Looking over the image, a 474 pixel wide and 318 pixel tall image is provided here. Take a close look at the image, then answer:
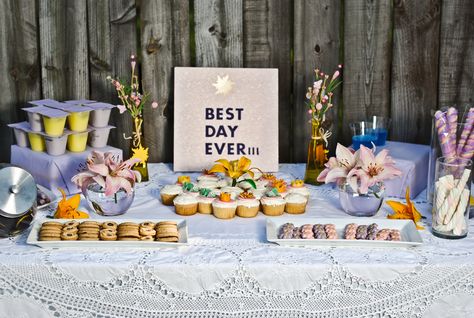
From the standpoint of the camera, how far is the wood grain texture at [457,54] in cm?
232

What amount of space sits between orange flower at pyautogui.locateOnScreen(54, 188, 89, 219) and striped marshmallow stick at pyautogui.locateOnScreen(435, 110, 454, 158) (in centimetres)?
96

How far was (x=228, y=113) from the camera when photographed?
234cm

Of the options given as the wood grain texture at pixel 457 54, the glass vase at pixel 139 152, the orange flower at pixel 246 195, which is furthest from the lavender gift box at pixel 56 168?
the wood grain texture at pixel 457 54

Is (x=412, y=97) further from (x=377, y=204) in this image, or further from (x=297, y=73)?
(x=377, y=204)

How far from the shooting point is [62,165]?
2109 millimetres

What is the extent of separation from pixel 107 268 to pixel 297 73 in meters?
1.05

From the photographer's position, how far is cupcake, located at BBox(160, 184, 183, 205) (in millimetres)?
2025

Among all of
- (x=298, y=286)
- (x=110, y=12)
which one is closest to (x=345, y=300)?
(x=298, y=286)

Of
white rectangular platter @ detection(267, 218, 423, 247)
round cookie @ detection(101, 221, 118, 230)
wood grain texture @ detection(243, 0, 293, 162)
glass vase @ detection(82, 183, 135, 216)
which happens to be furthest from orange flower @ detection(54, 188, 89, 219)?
wood grain texture @ detection(243, 0, 293, 162)

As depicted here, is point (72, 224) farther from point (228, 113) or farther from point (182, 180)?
point (228, 113)

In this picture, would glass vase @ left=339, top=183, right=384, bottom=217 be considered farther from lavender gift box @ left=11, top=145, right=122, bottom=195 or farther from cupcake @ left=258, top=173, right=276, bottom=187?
lavender gift box @ left=11, top=145, right=122, bottom=195

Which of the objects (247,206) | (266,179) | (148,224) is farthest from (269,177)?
(148,224)

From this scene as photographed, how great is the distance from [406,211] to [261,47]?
78 centimetres

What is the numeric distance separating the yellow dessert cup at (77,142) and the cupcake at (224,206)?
0.49 metres
